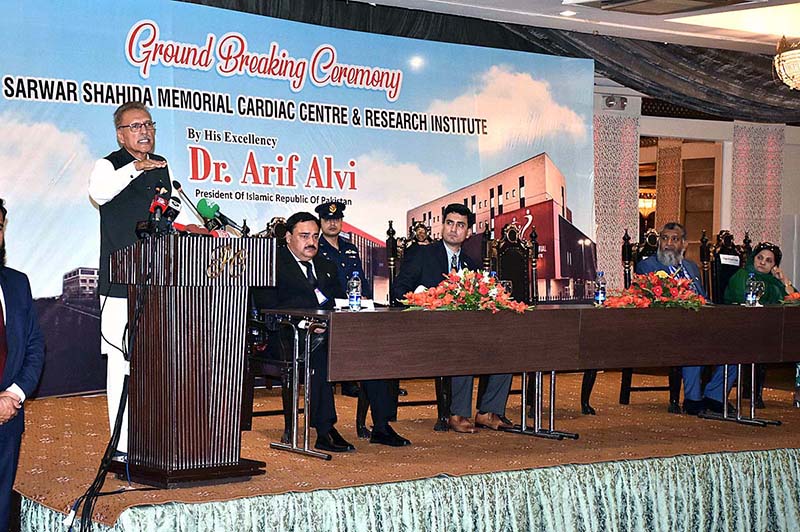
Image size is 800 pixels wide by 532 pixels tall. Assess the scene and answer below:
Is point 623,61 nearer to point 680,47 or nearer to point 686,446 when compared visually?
point 680,47

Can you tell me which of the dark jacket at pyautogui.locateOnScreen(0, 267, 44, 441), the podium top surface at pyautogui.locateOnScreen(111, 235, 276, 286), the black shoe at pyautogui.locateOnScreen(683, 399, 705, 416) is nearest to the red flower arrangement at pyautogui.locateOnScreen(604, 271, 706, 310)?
the black shoe at pyautogui.locateOnScreen(683, 399, 705, 416)

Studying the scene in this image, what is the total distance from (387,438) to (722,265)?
141 inches

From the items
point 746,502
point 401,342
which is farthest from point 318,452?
point 746,502

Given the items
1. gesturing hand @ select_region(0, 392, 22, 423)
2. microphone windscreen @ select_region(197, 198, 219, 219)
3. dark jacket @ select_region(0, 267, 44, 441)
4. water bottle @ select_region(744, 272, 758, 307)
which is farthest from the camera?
water bottle @ select_region(744, 272, 758, 307)

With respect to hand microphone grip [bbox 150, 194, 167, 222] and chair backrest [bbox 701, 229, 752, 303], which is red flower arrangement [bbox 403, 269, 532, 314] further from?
chair backrest [bbox 701, 229, 752, 303]

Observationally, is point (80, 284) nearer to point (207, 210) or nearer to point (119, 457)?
point (119, 457)

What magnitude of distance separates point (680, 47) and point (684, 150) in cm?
269

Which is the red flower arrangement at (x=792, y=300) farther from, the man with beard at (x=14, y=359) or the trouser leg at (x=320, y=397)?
the man with beard at (x=14, y=359)

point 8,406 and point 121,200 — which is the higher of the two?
point 121,200

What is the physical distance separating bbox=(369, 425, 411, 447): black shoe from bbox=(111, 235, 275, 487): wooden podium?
4.32 ft

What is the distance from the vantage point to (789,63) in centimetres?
835

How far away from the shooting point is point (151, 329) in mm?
4285

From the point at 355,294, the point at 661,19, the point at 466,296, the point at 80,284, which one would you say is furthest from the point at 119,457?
the point at 661,19

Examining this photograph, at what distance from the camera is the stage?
4273 mm
